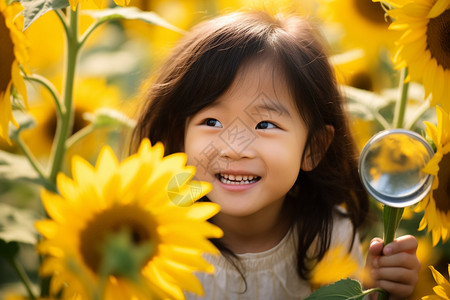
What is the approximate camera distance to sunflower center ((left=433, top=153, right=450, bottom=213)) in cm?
100

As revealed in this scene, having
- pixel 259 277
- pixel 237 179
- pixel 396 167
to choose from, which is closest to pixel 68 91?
pixel 237 179

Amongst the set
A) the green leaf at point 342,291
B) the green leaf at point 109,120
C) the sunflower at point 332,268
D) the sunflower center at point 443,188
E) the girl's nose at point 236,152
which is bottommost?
the sunflower at point 332,268

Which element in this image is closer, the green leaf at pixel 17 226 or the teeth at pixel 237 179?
the teeth at pixel 237 179

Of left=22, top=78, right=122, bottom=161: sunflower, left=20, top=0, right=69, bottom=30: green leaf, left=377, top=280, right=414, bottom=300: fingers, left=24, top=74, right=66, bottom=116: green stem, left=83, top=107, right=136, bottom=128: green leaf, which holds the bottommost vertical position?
left=22, top=78, right=122, bottom=161: sunflower

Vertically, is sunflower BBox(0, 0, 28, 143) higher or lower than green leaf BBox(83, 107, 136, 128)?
higher

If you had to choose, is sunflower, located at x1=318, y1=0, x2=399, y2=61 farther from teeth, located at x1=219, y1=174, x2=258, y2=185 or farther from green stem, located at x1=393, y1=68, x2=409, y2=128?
teeth, located at x1=219, y1=174, x2=258, y2=185

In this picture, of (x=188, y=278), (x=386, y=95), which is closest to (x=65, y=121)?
(x=188, y=278)

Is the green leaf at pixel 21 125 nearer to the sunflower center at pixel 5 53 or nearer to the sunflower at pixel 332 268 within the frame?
the sunflower center at pixel 5 53

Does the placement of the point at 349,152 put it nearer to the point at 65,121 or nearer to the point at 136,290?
the point at 65,121

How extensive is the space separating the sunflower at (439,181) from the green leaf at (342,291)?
0.48 feet

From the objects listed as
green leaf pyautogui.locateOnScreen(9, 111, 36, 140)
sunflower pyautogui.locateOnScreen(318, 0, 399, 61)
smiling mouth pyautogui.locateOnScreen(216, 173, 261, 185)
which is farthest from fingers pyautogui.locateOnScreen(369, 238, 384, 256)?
sunflower pyautogui.locateOnScreen(318, 0, 399, 61)

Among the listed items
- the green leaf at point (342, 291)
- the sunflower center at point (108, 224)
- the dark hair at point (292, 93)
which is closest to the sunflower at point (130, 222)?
the sunflower center at point (108, 224)

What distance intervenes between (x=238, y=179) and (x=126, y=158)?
25 centimetres

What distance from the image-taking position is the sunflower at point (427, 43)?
1.02m
